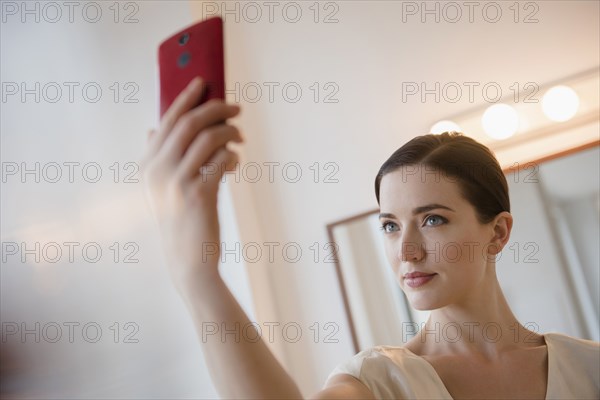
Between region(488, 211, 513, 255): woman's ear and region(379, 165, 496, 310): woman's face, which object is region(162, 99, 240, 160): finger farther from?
region(488, 211, 513, 255): woman's ear

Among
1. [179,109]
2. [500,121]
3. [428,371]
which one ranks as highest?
[500,121]

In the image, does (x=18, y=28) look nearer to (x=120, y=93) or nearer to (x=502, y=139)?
(x=120, y=93)

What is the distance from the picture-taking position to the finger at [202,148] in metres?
0.34

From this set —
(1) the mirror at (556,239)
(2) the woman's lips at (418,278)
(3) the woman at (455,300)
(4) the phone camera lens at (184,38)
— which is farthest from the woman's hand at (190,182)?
(1) the mirror at (556,239)

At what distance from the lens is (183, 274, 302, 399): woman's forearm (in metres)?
0.35

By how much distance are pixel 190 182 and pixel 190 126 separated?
0.03 m

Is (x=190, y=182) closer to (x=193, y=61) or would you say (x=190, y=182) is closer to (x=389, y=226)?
(x=193, y=61)

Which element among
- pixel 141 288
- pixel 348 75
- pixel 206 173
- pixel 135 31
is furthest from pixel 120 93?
pixel 206 173

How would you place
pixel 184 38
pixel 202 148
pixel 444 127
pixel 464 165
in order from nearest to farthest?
pixel 202 148
pixel 184 38
pixel 464 165
pixel 444 127

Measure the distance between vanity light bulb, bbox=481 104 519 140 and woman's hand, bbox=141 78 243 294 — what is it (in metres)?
1.25

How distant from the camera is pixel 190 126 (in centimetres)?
34

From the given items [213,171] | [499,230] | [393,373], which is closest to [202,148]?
[213,171]

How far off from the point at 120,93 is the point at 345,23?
614 mm

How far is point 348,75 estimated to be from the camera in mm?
1686
